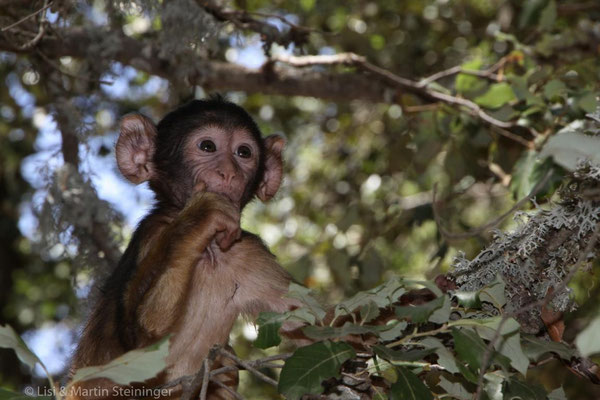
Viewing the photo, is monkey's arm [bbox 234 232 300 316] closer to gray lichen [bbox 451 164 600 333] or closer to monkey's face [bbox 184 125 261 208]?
monkey's face [bbox 184 125 261 208]

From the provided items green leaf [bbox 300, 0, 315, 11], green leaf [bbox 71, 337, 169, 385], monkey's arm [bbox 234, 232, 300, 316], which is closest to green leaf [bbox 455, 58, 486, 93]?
monkey's arm [bbox 234, 232, 300, 316]

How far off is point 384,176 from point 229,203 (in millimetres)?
3915

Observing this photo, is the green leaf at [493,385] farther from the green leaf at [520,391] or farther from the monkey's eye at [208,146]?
the monkey's eye at [208,146]

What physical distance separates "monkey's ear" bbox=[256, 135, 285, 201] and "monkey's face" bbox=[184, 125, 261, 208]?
0.67 feet

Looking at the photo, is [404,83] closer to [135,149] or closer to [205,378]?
[135,149]

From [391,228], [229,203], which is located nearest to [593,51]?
[391,228]

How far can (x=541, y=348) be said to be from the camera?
2.87 metres

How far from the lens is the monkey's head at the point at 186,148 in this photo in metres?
4.57

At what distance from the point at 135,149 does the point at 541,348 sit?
286cm

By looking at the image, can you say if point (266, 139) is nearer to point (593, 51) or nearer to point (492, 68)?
point (492, 68)

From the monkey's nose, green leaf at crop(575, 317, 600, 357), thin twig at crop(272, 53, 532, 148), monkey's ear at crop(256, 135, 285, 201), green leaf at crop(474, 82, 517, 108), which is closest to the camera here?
green leaf at crop(575, 317, 600, 357)

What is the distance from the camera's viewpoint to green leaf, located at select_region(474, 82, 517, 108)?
5.29m

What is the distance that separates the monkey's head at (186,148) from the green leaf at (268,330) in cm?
166

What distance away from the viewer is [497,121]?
5609 millimetres
